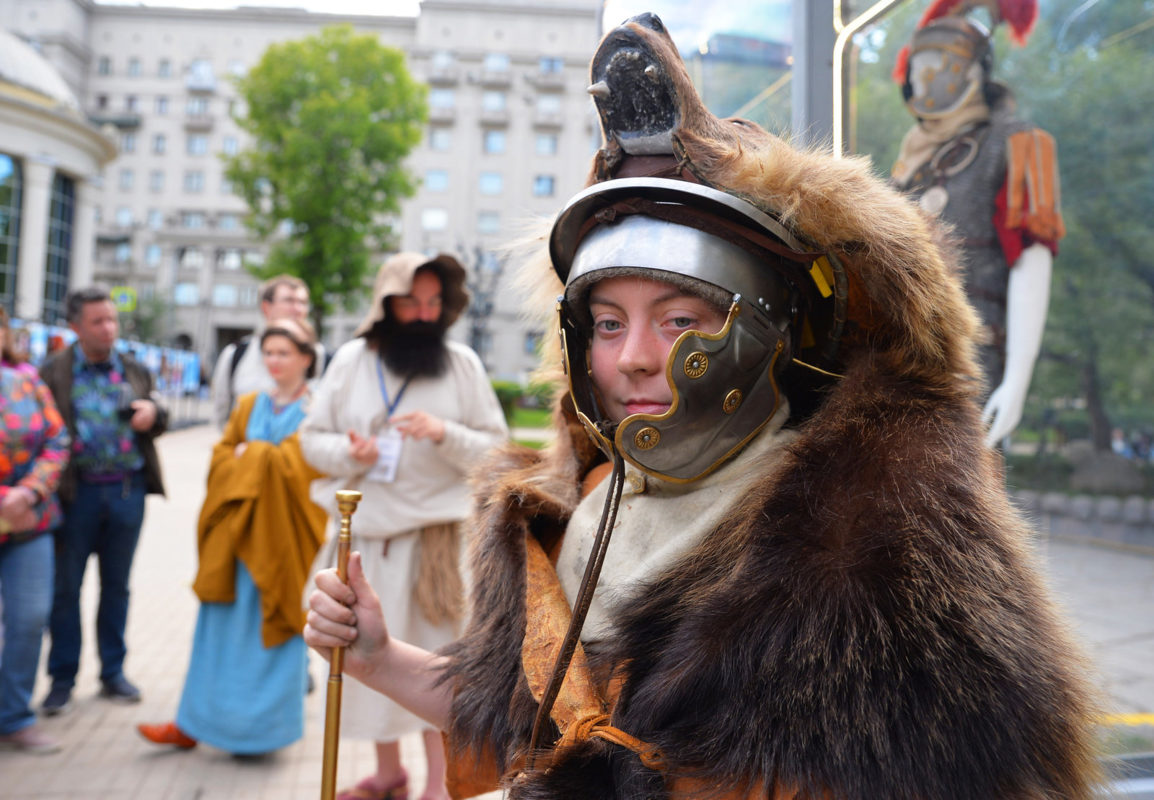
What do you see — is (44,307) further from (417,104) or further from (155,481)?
(155,481)

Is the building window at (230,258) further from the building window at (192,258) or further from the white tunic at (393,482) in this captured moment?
the white tunic at (393,482)

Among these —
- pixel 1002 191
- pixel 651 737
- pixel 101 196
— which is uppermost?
pixel 101 196

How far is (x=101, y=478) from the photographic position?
174 inches

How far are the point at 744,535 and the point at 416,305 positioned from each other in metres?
2.75

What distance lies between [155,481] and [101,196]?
2103 inches

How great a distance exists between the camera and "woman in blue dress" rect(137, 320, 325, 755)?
3.83 meters

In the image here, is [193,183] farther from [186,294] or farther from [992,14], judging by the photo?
[992,14]

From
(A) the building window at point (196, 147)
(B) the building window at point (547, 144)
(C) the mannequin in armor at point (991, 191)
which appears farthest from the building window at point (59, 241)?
(C) the mannequin in armor at point (991, 191)

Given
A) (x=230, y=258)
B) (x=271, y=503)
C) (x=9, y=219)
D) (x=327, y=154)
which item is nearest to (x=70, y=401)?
(x=271, y=503)

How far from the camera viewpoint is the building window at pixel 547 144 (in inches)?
1817

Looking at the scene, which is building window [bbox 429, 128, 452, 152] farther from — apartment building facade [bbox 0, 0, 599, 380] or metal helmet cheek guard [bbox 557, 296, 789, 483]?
metal helmet cheek guard [bbox 557, 296, 789, 483]

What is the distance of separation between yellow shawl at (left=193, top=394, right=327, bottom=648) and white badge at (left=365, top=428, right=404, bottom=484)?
52 centimetres

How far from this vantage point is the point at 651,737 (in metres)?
1.14

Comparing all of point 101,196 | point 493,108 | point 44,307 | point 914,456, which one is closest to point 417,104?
point 44,307
